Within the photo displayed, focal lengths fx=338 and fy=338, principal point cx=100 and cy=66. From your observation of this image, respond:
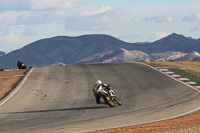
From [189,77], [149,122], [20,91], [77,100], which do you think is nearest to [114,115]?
[149,122]

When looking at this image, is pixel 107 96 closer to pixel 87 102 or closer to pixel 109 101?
pixel 109 101

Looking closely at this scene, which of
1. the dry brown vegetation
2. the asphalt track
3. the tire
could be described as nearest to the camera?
the asphalt track

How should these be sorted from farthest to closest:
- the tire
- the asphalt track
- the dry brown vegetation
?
the dry brown vegetation
the tire
the asphalt track

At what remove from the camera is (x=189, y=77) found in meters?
30.8

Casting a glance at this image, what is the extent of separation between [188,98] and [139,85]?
6.43 metres

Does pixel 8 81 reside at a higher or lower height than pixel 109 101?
higher

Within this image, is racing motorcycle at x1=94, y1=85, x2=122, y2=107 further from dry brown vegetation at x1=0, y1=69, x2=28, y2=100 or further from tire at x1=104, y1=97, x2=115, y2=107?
dry brown vegetation at x1=0, y1=69, x2=28, y2=100

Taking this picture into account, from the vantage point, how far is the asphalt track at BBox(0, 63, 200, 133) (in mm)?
15359

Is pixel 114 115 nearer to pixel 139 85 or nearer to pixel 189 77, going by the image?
pixel 139 85

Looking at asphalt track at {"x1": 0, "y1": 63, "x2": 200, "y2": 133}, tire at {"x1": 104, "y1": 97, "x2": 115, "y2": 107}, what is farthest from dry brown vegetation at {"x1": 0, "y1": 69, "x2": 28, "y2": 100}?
tire at {"x1": 104, "y1": 97, "x2": 115, "y2": 107}

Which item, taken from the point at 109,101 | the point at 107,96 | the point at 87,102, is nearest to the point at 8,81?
the point at 87,102

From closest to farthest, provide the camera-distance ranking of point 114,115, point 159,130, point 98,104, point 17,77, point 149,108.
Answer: point 159,130 → point 114,115 → point 149,108 → point 98,104 → point 17,77

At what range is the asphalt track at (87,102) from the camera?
50.4 feet

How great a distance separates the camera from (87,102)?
2192cm
